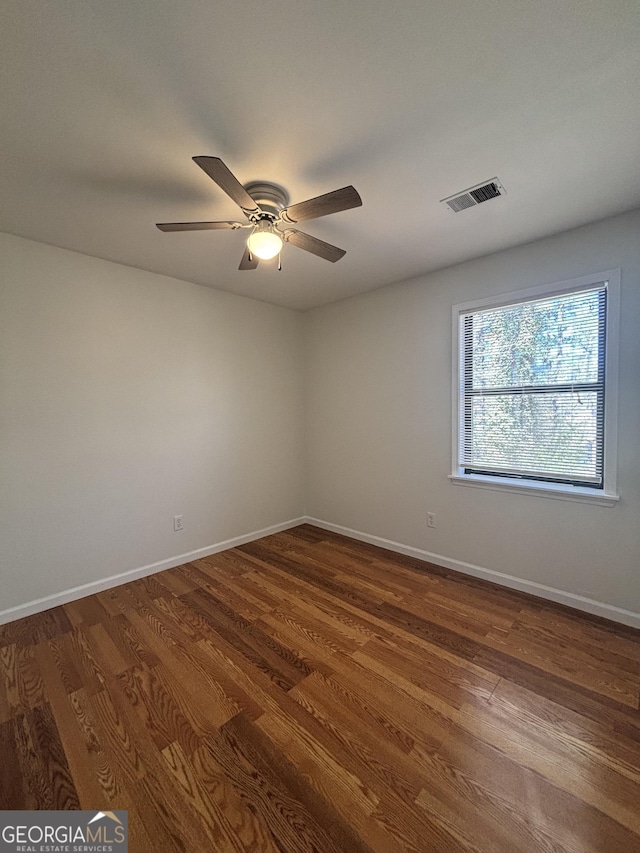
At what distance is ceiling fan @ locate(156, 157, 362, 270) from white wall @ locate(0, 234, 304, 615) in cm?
128

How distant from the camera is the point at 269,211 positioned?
6.12ft

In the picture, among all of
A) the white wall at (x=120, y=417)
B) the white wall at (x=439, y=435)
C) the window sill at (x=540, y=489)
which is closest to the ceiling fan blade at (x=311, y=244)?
the white wall at (x=439, y=435)

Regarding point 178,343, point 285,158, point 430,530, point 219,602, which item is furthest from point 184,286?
point 430,530

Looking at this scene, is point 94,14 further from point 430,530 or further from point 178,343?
point 430,530

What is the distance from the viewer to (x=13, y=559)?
91.4 inches

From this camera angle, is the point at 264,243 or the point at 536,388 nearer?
the point at 264,243

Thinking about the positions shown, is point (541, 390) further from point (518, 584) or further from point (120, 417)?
point (120, 417)

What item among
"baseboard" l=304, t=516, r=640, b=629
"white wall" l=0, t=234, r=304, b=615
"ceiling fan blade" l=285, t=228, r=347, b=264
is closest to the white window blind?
"baseboard" l=304, t=516, r=640, b=629

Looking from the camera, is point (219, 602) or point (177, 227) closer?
point (177, 227)

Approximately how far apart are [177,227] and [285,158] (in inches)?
26.0

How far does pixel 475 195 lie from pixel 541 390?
Answer: 141 centimetres

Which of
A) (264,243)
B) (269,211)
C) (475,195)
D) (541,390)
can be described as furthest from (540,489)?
(269,211)

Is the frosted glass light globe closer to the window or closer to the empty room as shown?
the empty room

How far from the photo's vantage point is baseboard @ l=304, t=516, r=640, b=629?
2.20 meters
